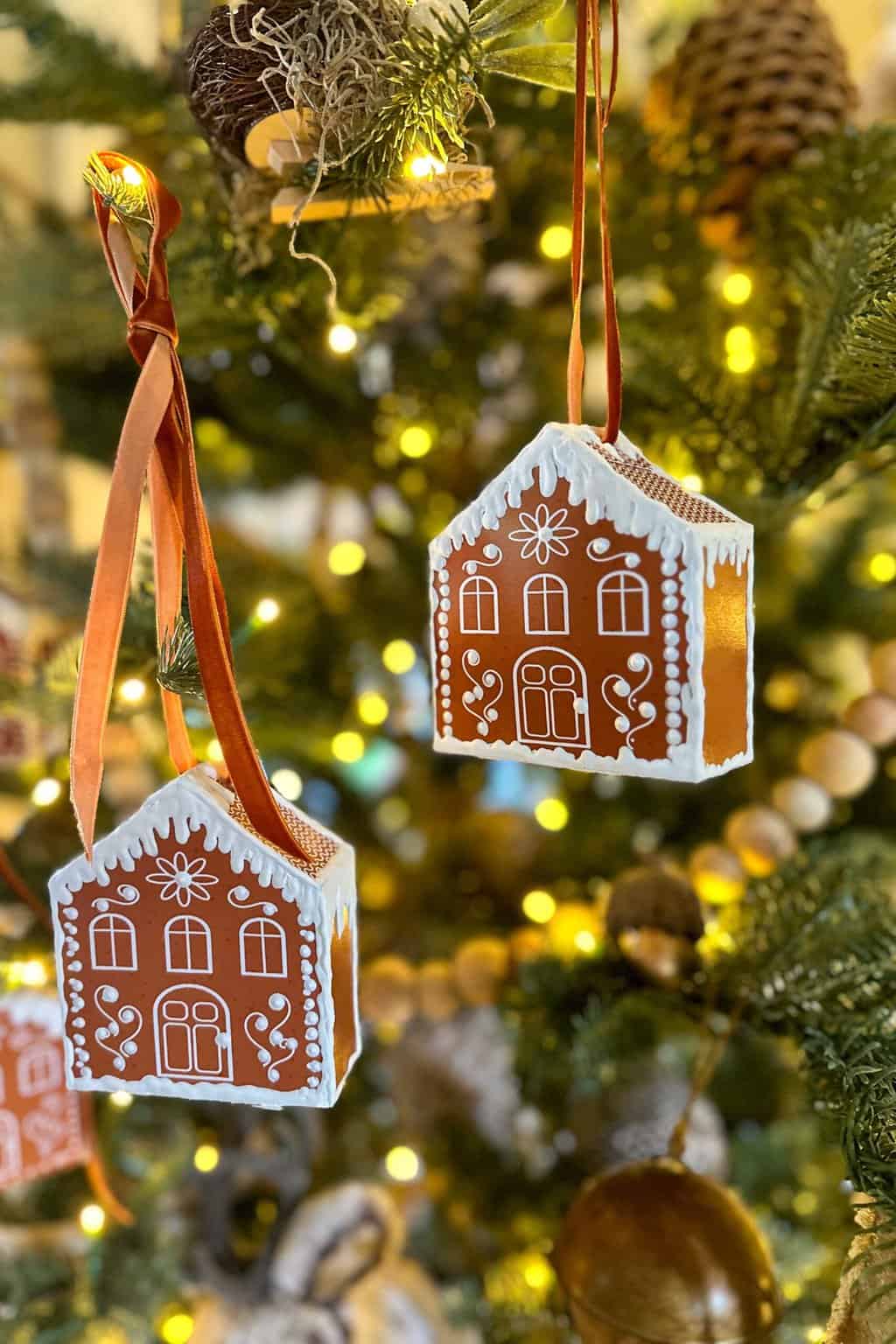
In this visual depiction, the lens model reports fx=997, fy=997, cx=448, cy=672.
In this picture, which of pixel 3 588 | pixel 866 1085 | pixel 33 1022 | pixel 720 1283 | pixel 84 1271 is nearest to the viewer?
pixel 866 1085

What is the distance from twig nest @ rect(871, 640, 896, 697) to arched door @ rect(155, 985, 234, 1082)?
0.58 m

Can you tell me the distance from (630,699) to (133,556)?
0.22 m

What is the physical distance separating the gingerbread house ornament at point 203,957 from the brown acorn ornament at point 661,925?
25 centimetres

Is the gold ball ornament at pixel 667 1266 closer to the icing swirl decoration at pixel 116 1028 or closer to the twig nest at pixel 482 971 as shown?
the twig nest at pixel 482 971

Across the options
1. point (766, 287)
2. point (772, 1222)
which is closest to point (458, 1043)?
point (772, 1222)

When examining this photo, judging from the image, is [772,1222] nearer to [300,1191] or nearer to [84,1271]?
[300,1191]

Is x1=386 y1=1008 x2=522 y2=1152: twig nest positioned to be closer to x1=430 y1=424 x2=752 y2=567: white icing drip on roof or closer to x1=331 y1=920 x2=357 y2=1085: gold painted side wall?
x1=331 y1=920 x2=357 y2=1085: gold painted side wall

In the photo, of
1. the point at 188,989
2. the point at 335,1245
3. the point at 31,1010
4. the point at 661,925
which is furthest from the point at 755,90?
the point at 335,1245

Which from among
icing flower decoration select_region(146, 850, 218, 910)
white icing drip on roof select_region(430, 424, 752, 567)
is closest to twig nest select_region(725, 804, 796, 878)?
white icing drip on roof select_region(430, 424, 752, 567)

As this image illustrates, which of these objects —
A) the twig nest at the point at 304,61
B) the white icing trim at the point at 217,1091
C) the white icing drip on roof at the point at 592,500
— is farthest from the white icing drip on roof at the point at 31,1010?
the twig nest at the point at 304,61

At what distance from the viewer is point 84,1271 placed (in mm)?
833

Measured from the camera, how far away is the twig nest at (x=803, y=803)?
2.56 ft

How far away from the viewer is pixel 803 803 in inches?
30.7

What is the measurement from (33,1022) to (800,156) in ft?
2.59
